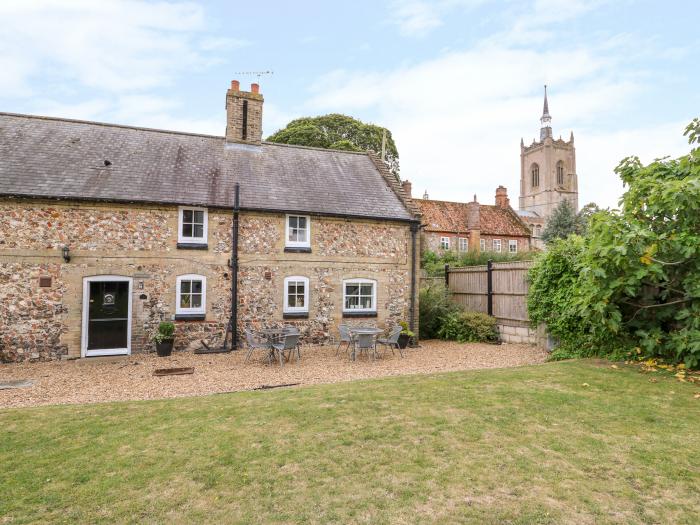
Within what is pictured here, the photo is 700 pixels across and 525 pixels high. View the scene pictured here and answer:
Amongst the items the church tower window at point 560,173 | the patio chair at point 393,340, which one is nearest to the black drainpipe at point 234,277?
the patio chair at point 393,340

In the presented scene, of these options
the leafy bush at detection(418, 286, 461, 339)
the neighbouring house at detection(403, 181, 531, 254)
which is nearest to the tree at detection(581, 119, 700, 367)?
the leafy bush at detection(418, 286, 461, 339)

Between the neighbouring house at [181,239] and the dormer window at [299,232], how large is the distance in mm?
49

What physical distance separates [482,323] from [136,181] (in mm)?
12749

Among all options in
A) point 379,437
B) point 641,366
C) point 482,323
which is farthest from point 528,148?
point 379,437

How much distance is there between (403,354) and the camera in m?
12.5

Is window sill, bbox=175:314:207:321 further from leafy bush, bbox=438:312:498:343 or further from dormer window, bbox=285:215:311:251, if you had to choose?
leafy bush, bbox=438:312:498:343

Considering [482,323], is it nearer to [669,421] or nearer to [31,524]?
[669,421]

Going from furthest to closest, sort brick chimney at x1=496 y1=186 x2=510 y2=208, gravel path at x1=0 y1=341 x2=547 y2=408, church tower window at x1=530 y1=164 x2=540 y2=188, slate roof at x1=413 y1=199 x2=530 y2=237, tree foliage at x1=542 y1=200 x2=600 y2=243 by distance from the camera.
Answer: church tower window at x1=530 y1=164 x2=540 y2=188
brick chimney at x1=496 y1=186 x2=510 y2=208
slate roof at x1=413 y1=199 x2=530 y2=237
tree foliage at x1=542 y1=200 x2=600 y2=243
gravel path at x1=0 y1=341 x2=547 y2=408

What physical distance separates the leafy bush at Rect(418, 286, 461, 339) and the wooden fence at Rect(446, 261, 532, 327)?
0.89m

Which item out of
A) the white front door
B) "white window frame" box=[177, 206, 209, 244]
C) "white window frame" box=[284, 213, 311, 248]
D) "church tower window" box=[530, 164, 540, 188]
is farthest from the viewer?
"church tower window" box=[530, 164, 540, 188]

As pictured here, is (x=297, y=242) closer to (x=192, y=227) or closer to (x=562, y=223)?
(x=192, y=227)

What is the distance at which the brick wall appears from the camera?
437 inches

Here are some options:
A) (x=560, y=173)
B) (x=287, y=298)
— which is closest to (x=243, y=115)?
→ (x=287, y=298)

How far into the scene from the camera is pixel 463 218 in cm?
4019
